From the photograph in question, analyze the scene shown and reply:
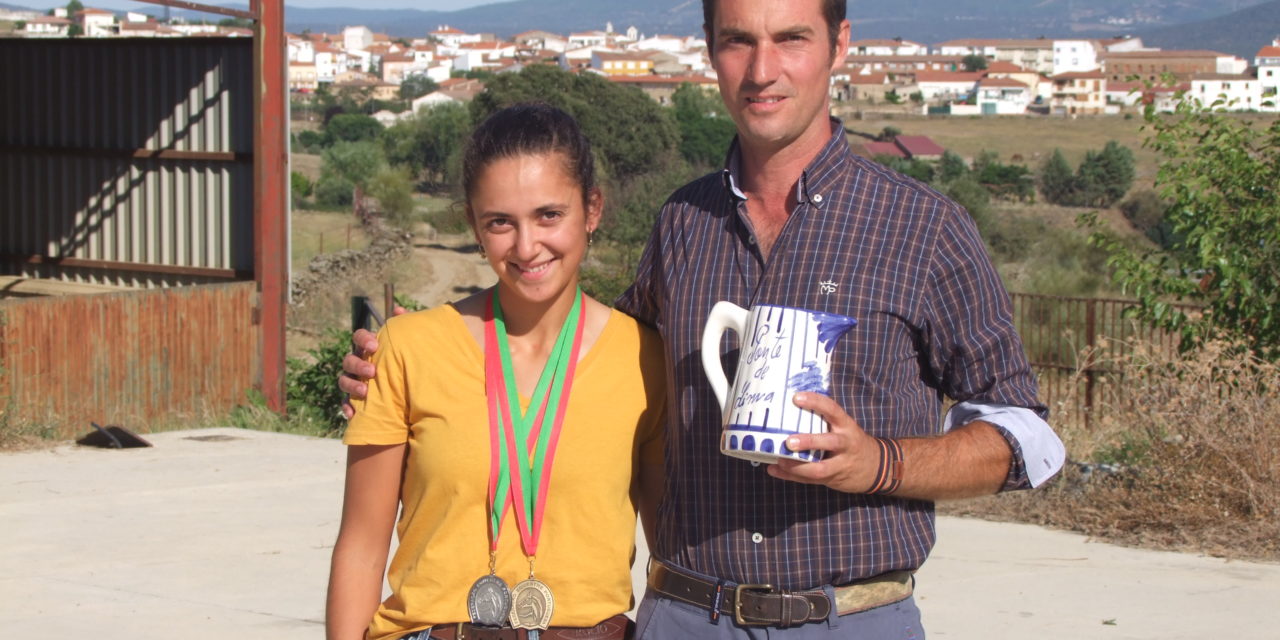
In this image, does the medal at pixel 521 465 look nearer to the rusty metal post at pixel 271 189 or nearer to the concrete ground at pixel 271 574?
the concrete ground at pixel 271 574

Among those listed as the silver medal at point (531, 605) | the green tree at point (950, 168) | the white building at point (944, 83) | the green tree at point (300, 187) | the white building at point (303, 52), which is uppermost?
the white building at point (303, 52)

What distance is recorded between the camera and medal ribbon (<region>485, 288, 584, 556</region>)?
2463mm

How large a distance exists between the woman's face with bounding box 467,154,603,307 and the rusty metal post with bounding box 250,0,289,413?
1052 cm

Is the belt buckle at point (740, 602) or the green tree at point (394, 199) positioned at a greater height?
the green tree at point (394, 199)

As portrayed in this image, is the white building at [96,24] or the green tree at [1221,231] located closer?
the green tree at [1221,231]

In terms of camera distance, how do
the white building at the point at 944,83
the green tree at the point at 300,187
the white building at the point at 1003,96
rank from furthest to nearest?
the white building at the point at 944,83, the white building at the point at 1003,96, the green tree at the point at 300,187

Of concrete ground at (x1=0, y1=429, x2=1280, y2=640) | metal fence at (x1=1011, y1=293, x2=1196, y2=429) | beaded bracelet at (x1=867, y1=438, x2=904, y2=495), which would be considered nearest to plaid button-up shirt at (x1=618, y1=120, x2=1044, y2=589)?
beaded bracelet at (x1=867, y1=438, x2=904, y2=495)

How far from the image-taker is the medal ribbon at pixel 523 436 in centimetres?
246

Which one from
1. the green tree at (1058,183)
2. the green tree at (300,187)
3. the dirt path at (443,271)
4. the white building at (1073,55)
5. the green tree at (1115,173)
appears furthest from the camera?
the white building at (1073,55)

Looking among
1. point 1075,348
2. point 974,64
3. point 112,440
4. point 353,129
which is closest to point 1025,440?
point 112,440

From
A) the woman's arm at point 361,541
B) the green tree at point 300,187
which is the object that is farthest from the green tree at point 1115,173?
the woman's arm at point 361,541

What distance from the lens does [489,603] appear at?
2428mm

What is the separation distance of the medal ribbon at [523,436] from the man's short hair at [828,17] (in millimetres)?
632

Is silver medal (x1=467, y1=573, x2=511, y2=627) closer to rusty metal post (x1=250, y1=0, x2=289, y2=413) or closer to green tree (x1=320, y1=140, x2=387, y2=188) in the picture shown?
rusty metal post (x1=250, y1=0, x2=289, y2=413)
